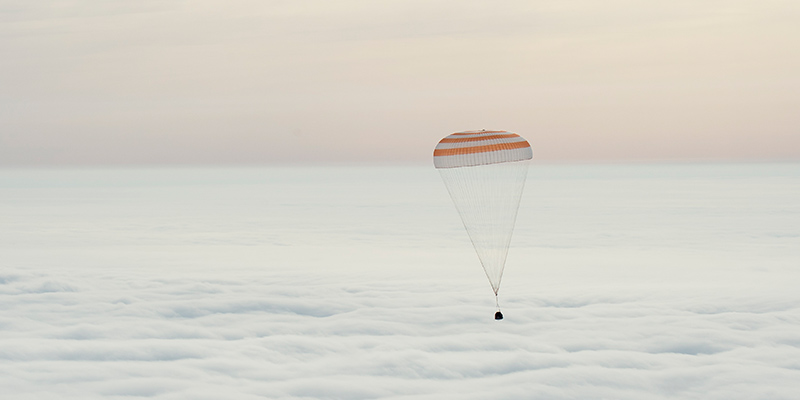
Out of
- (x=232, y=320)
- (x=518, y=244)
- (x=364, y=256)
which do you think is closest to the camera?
(x=232, y=320)

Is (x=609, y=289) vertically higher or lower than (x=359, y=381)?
higher

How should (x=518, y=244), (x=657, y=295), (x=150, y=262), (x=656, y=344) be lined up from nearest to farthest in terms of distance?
(x=656, y=344)
(x=657, y=295)
(x=150, y=262)
(x=518, y=244)

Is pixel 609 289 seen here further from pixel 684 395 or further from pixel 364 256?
pixel 364 256

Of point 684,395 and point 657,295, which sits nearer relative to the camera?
point 684,395

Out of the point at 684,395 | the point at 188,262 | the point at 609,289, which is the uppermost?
the point at 188,262

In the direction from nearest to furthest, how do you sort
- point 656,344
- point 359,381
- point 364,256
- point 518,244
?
point 359,381 < point 656,344 < point 364,256 < point 518,244

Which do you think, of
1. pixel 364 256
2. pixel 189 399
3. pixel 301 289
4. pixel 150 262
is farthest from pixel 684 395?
pixel 150 262

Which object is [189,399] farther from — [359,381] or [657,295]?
[657,295]

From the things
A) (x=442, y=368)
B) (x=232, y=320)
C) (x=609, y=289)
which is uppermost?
(x=609, y=289)

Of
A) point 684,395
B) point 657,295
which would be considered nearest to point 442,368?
point 684,395
